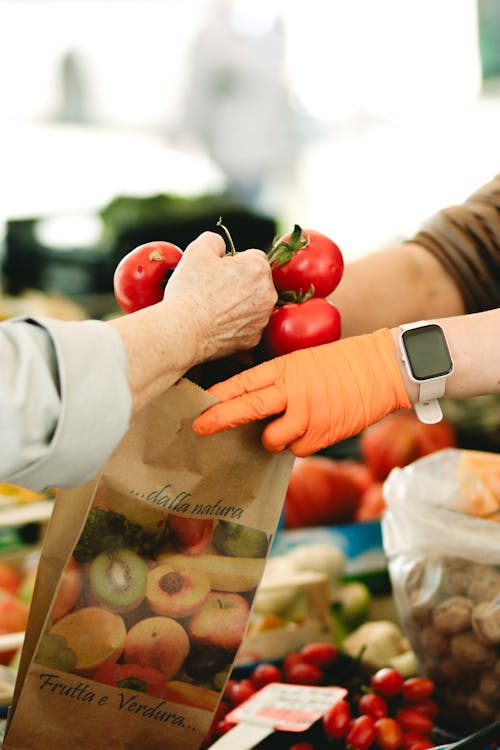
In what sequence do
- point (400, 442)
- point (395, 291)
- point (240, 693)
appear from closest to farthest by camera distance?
point (240, 693) → point (395, 291) → point (400, 442)

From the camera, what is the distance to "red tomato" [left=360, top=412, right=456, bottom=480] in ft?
9.70

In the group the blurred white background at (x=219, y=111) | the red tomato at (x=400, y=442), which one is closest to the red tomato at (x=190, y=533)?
the red tomato at (x=400, y=442)

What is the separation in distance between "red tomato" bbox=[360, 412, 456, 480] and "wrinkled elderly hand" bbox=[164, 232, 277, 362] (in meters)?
1.73

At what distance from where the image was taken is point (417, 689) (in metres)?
1.48

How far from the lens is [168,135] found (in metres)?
6.64

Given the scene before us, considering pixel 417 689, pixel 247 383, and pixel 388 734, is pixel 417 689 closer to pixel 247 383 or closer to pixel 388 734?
pixel 388 734

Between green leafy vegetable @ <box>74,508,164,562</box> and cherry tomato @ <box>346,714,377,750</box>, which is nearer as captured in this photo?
green leafy vegetable @ <box>74,508,164,562</box>

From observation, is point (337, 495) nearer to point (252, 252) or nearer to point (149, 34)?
point (252, 252)

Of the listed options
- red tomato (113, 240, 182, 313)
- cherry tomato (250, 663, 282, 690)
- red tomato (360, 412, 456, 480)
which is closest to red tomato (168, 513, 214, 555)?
red tomato (113, 240, 182, 313)

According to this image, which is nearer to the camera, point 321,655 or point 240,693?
point 240,693

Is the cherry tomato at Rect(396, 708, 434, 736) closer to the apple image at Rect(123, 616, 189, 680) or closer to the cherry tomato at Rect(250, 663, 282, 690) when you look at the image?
the cherry tomato at Rect(250, 663, 282, 690)

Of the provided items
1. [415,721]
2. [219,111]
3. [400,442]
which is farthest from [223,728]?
[219,111]

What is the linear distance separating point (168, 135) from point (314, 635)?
5485 millimetres

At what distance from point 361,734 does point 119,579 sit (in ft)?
1.63
